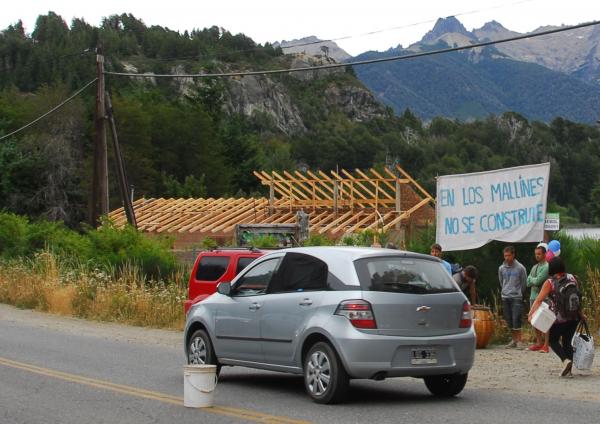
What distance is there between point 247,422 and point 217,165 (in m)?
88.8

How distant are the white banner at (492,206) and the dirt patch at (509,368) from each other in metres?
2.23

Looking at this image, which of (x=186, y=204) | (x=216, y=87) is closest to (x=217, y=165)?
(x=216, y=87)

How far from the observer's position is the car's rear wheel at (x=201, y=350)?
44.5 feet

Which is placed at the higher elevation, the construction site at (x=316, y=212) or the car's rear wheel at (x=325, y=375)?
the construction site at (x=316, y=212)

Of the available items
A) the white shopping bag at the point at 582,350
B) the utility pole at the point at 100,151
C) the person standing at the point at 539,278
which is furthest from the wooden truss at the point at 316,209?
the white shopping bag at the point at 582,350

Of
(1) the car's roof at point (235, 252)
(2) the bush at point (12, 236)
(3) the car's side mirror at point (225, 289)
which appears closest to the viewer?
(3) the car's side mirror at point (225, 289)

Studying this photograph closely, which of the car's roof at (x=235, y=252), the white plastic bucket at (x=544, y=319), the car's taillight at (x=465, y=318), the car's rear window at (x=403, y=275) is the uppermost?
the car's rear window at (x=403, y=275)

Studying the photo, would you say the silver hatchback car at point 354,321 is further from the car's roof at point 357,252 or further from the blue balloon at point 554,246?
the blue balloon at point 554,246

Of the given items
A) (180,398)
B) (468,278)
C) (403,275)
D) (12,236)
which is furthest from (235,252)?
(12,236)

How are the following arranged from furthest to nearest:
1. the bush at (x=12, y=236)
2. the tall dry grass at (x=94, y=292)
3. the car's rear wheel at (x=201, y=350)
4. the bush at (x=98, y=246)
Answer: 1. the bush at (x=12, y=236)
2. the bush at (x=98, y=246)
3. the tall dry grass at (x=94, y=292)
4. the car's rear wheel at (x=201, y=350)

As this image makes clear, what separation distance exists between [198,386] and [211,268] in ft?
27.2

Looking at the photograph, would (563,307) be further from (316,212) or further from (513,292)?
(316,212)

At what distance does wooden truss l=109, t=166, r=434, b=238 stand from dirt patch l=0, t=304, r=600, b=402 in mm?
18179

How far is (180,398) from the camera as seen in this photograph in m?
12.1
